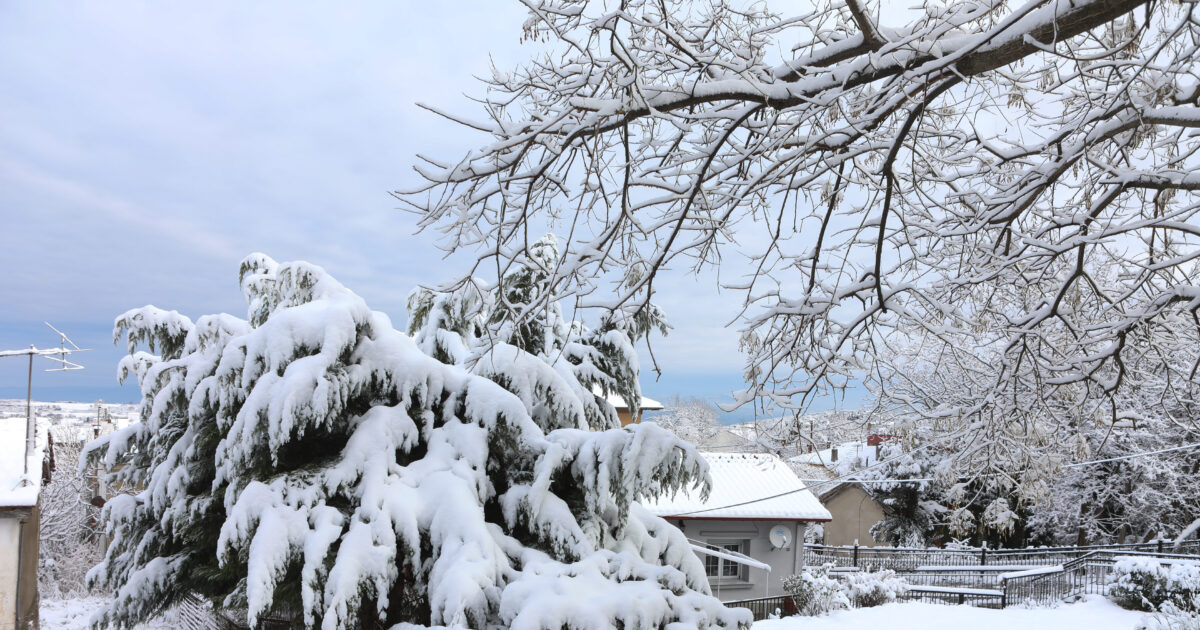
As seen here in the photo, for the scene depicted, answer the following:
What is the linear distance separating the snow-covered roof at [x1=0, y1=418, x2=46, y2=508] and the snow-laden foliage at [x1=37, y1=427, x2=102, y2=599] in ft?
15.8

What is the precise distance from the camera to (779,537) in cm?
1572

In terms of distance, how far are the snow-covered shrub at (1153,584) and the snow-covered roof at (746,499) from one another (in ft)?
17.1

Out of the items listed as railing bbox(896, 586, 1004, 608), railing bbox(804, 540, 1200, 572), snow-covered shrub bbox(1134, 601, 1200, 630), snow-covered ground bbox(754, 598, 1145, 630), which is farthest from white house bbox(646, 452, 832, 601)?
snow-covered shrub bbox(1134, 601, 1200, 630)

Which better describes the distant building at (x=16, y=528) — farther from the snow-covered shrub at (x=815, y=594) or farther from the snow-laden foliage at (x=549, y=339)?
the snow-covered shrub at (x=815, y=594)

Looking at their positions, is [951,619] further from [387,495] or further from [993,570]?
[387,495]

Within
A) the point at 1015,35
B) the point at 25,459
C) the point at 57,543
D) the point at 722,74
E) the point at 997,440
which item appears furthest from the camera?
the point at 57,543

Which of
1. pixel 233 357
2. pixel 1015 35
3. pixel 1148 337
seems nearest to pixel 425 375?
pixel 233 357

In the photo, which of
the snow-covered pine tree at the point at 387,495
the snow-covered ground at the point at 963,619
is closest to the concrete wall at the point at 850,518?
the snow-covered ground at the point at 963,619

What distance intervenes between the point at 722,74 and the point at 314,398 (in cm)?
263

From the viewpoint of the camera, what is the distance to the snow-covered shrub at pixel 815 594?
45.5ft

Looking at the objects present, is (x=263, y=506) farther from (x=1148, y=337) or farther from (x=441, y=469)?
(x=1148, y=337)

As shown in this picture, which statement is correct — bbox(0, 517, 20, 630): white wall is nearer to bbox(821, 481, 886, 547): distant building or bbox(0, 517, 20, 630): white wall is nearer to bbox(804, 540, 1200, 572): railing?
bbox(804, 540, 1200, 572): railing

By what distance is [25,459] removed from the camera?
11.2 metres

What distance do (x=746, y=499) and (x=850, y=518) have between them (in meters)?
12.7
